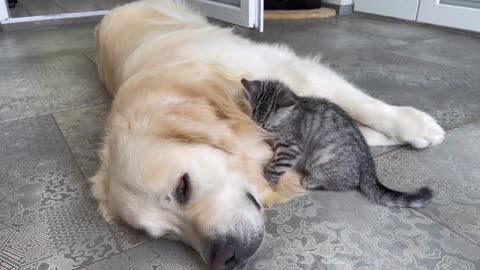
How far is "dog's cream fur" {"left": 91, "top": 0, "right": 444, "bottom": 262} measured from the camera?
1.08 metres

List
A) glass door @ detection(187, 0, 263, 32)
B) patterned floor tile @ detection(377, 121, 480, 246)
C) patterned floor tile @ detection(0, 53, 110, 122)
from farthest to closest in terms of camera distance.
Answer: glass door @ detection(187, 0, 263, 32) < patterned floor tile @ detection(0, 53, 110, 122) < patterned floor tile @ detection(377, 121, 480, 246)

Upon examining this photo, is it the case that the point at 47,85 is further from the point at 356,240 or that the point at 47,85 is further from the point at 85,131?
the point at 356,240

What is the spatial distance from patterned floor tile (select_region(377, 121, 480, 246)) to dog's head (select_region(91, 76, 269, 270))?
557 millimetres

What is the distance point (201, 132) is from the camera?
3.94 feet

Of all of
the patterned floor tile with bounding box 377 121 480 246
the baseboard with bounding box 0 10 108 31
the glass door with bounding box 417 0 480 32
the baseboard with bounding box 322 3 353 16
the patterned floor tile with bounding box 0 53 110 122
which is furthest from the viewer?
the baseboard with bounding box 322 3 353 16

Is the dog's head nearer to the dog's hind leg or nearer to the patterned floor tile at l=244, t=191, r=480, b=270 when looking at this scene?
the patterned floor tile at l=244, t=191, r=480, b=270

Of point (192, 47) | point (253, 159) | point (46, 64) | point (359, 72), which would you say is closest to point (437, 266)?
point (253, 159)

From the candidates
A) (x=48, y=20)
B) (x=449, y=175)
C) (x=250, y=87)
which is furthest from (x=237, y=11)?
(x=449, y=175)

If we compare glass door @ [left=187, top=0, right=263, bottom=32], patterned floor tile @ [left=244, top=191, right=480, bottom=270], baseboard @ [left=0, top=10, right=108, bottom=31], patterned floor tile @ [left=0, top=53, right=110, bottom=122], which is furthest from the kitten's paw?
baseboard @ [left=0, top=10, right=108, bottom=31]

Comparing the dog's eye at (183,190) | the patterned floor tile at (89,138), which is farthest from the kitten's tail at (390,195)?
the patterned floor tile at (89,138)

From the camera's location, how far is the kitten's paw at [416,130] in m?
1.56

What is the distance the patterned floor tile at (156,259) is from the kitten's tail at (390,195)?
59 cm

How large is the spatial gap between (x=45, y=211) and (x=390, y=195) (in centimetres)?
114

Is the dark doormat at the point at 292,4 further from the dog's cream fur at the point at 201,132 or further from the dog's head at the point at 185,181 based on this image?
the dog's head at the point at 185,181
